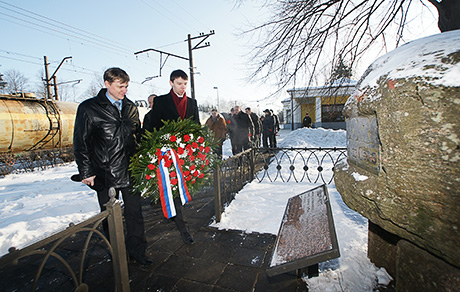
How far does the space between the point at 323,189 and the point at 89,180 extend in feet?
7.91

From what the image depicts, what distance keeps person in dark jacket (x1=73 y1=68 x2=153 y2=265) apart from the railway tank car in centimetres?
801

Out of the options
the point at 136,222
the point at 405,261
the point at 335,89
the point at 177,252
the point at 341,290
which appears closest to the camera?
the point at 405,261

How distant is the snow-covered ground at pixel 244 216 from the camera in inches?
82.4

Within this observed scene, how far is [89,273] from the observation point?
2322mm

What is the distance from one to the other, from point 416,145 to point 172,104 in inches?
96.6

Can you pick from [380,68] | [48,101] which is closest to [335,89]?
[380,68]

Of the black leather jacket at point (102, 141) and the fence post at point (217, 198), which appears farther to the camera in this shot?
the fence post at point (217, 198)

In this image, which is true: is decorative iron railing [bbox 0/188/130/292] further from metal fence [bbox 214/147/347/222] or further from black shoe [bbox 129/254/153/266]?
metal fence [bbox 214/147/347/222]

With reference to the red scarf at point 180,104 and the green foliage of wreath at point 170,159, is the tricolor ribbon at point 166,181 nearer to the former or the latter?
the green foliage of wreath at point 170,159

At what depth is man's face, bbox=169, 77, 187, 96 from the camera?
2.84 m

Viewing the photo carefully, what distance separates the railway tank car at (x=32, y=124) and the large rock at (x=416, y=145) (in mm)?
10279

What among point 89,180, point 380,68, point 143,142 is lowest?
point 89,180

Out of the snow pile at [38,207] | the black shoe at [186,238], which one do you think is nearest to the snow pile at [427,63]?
the black shoe at [186,238]

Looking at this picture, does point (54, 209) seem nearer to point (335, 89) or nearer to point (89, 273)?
point (89, 273)
